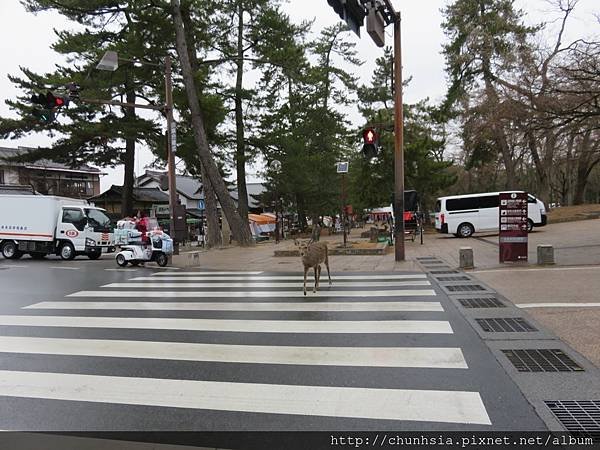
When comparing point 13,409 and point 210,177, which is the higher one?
point 210,177

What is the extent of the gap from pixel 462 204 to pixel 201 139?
49.5ft

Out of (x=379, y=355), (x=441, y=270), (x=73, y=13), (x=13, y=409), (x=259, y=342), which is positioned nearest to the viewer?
(x=13, y=409)

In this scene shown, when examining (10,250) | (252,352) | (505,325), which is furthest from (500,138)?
(10,250)

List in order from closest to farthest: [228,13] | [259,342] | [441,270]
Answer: [259,342] → [441,270] → [228,13]

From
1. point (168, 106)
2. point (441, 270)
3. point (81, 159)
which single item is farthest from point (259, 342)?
point (81, 159)

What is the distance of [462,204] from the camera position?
1012 inches

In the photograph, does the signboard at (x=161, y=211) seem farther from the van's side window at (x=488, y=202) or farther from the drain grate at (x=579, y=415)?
the drain grate at (x=579, y=415)

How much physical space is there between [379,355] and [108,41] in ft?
79.3

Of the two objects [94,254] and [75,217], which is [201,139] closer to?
[75,217]

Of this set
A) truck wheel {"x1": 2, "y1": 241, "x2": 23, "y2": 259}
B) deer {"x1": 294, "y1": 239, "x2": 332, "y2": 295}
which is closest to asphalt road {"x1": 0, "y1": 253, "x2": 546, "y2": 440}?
deer {"x1": 294, "y1": 239, "x2": 332, "y2": 295}

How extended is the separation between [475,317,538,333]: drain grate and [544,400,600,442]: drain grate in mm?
2203

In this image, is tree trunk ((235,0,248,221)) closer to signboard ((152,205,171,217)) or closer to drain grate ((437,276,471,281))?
signboard ((152,205,171,217))

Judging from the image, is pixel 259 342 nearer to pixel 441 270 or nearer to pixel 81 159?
pixel 441 270

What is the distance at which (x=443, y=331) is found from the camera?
19.3ft
